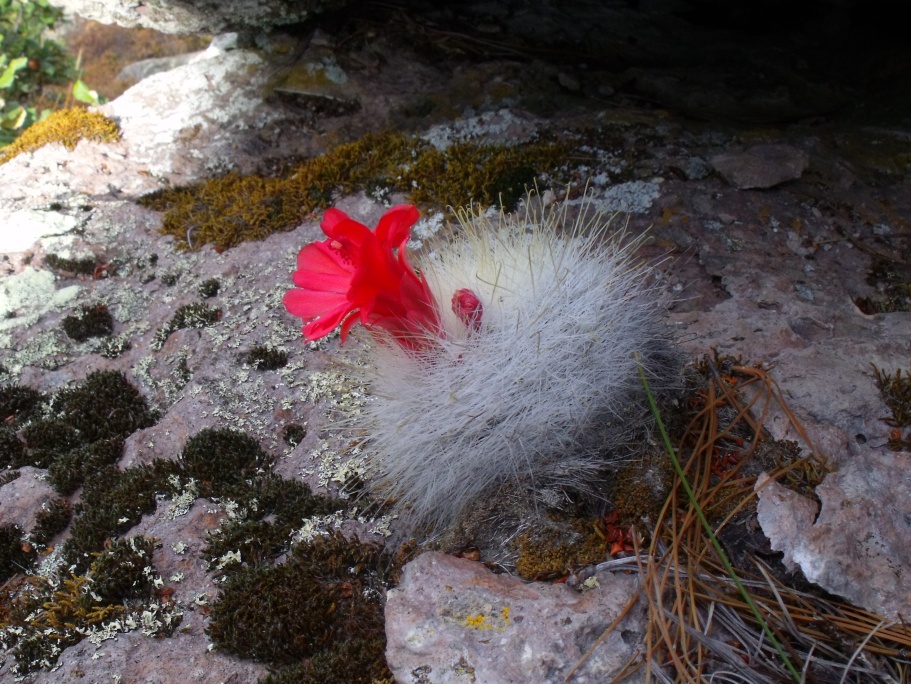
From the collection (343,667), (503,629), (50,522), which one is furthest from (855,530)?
(50,522)

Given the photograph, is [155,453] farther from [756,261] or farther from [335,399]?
[756,261]

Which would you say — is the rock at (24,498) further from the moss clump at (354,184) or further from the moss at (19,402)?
the moss clump at (354,184)

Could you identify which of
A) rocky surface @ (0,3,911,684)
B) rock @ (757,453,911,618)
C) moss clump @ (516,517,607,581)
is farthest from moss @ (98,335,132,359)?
rock @ (757,453,911,618)

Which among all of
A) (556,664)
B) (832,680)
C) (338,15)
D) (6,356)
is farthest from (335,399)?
(338,15)

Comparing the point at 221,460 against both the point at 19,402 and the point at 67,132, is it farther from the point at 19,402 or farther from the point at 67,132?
the point at 67,132

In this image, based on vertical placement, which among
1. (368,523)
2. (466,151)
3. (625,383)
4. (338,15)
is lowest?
(368,523)

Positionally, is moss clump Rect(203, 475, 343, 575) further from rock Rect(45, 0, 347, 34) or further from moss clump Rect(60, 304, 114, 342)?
rock Rect(45, 0, 347, 34)
